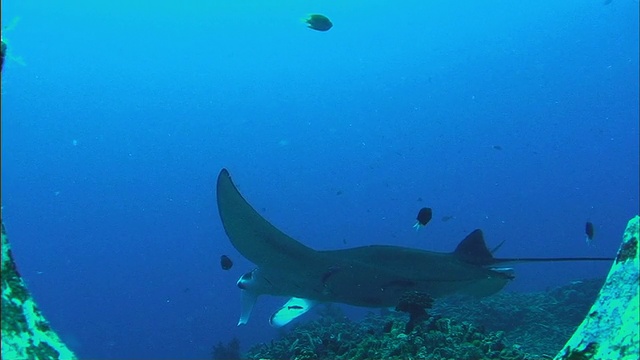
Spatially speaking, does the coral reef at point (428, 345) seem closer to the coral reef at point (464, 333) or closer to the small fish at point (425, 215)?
the coral reef at point (464, 333)

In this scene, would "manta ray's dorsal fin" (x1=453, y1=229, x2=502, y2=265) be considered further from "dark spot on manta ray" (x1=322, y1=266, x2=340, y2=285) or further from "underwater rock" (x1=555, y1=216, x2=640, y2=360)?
"underwater rock" (x1=555, y1=216, x2=640, y2=360)

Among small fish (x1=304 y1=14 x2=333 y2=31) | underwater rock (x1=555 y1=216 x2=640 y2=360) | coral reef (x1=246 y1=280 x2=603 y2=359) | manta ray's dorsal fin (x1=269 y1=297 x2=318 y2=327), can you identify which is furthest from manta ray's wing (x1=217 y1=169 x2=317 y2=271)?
small fish (x1=304 y1=14 x2=333 y2=31)

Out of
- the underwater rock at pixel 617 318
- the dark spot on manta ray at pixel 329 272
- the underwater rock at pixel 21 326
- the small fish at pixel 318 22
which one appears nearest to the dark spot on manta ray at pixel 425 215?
the dark spot on manta ray at pixel 329 272

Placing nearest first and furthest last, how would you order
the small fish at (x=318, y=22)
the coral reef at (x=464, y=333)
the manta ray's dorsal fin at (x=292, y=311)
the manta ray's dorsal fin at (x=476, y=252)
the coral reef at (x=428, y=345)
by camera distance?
1. the coral reef at (x=428, y=345)
2. the coral reef at (x=464, y=333)
3. the manta ray's dorsal fin at (x=476, y=252)
4. the manta ray's dorsal fin at (x=292, y=311)
5. the small fish at (x=318, y=22)

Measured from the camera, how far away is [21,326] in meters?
1.97

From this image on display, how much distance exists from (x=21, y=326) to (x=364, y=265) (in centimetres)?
409

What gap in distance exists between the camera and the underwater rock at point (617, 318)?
1953mm

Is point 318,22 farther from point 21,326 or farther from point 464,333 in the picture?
point 21,326

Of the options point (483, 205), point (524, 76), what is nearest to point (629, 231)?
point (483, 205)

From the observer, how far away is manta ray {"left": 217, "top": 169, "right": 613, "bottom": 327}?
5.63 m

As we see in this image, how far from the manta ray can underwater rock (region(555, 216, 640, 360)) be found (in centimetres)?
331

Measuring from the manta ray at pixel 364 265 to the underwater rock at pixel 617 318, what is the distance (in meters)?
3.31

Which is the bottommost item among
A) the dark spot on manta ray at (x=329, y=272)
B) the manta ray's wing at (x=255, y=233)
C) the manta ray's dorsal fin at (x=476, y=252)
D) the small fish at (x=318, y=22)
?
the manta ray's dorsal fin at (x=476, y=252)

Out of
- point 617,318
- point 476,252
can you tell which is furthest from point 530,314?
point 617,318
